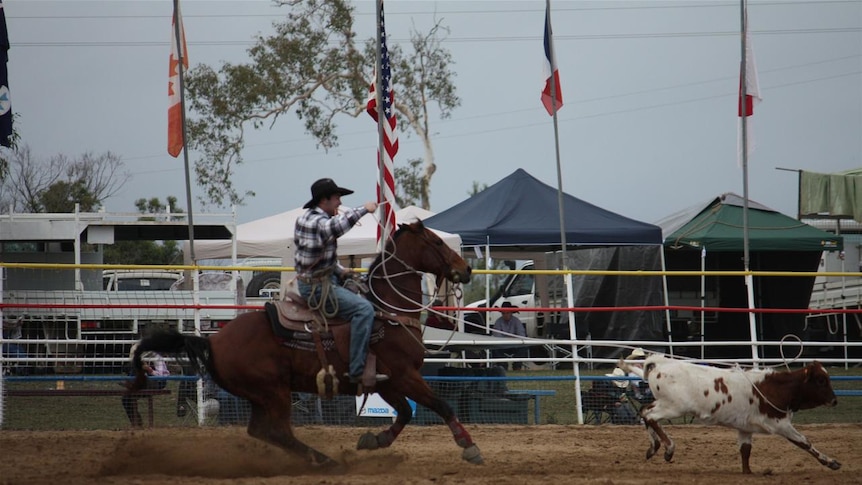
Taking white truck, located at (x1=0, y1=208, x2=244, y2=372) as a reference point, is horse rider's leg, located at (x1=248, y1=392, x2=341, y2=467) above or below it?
below

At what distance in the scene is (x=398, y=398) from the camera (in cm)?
762

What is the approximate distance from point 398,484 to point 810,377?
3.55 m

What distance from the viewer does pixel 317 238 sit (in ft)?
24.1

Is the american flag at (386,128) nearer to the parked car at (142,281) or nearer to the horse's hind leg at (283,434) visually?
the horse's hind leg at (283,434)

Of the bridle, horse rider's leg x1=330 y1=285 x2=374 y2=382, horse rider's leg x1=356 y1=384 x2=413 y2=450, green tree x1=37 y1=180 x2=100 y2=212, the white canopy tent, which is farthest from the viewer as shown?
green tree x1=37 y1=180 x2=100 y2=212

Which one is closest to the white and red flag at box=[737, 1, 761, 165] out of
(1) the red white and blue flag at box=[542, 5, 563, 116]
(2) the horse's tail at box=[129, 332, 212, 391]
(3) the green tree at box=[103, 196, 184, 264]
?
(1) the red white and blue flag at box=[542, 5, 563, 116]

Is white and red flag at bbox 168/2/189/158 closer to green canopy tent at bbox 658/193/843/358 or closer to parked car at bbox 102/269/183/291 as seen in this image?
parked car at bbox 102/269/183/291

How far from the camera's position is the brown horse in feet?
23.5

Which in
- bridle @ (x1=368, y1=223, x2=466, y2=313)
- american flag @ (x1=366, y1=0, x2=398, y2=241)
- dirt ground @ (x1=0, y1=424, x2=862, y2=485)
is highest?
american flag @ (x1=366, y1=0, x2=398, y2=241)

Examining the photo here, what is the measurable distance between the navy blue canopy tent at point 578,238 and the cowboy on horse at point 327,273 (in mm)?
8529

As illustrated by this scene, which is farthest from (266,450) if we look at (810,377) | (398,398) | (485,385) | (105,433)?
(810,377)

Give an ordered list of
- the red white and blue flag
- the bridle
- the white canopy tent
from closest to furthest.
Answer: the bridle, the red white and blue flag, the white canopy tent

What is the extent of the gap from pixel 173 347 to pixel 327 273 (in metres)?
1.29

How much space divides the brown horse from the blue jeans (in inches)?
5.6
